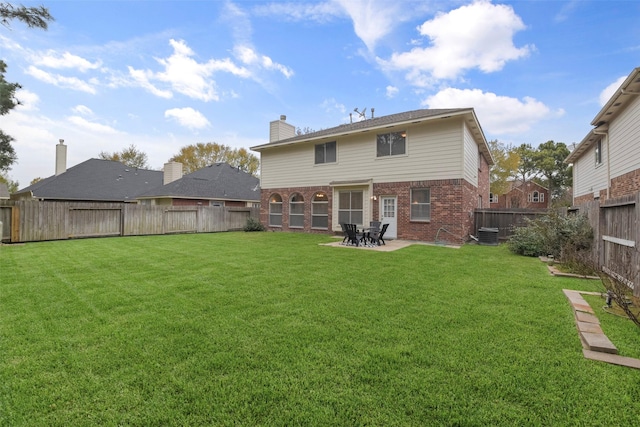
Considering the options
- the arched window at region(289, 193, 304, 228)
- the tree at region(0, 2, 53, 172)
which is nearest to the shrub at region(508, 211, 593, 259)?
the arched window at region(289, 193, 304, 228)

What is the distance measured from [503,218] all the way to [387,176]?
18.1 feet

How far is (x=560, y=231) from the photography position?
7484 millimetres

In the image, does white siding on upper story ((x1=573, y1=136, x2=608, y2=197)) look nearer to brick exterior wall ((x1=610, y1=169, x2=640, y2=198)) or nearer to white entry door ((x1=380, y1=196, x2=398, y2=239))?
brick exterior wall ((x1=610, y1=169, x2=640, y2=198))

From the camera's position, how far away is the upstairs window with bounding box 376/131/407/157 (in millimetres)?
12771

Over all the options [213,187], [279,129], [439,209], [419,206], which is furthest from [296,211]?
[213,187]

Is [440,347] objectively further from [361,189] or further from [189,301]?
[361,189]

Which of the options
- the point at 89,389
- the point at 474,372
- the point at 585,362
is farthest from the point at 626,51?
the point at 89,389

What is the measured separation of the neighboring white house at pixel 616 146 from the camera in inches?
336

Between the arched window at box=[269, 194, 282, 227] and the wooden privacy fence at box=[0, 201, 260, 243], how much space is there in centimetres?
266

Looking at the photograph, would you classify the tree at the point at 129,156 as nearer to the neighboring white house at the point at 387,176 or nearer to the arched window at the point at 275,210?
the arched window at the point at 275,210

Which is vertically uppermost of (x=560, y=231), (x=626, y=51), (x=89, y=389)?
(x=626, y=51)

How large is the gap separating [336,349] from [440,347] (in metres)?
1.01

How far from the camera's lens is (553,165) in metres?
33.9

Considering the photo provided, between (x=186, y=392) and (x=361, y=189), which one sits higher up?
(x=361, y=189)
